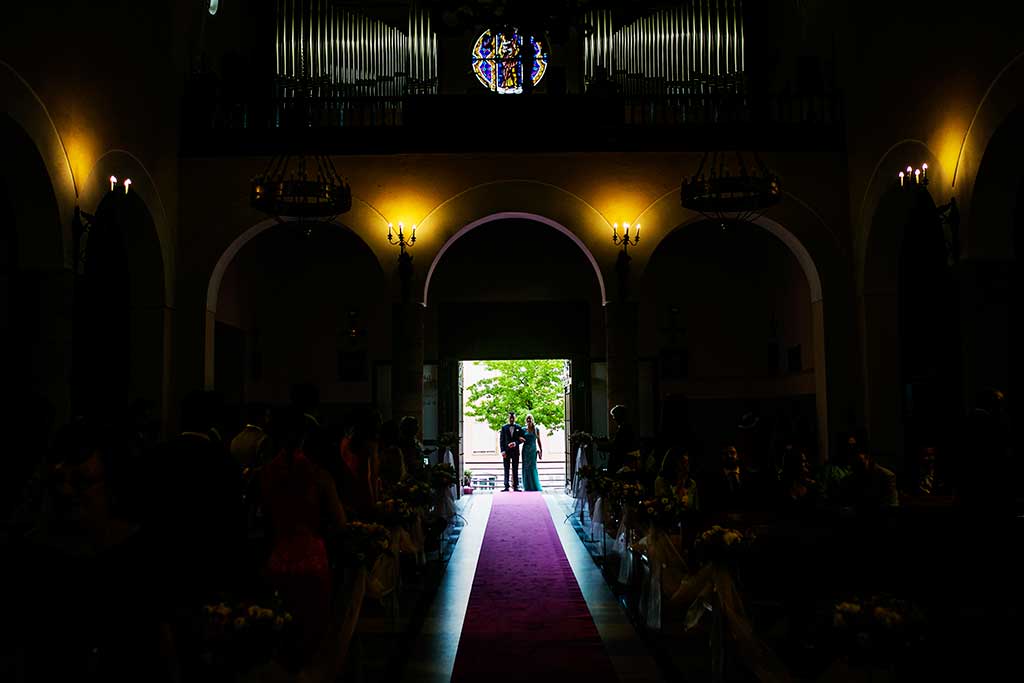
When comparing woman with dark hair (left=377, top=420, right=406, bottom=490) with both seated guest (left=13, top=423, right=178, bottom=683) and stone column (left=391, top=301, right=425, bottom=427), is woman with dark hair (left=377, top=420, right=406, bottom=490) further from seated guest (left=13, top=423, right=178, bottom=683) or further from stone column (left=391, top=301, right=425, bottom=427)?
seated guest (left=13, top=423, right=178, bottom=683)

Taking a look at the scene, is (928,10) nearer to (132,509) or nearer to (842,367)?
(842,367)

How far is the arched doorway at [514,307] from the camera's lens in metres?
19.1

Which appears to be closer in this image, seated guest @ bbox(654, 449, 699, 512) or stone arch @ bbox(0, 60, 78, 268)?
seated guest @ bbox(654, 449, 699, 512)

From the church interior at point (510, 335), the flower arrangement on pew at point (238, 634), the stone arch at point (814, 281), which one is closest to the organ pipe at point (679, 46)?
the church interior at point (510, 335)

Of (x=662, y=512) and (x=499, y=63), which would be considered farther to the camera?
(x=499, y=63)

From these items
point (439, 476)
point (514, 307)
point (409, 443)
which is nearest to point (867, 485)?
point (439, 476)

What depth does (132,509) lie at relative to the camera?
14.9 feet

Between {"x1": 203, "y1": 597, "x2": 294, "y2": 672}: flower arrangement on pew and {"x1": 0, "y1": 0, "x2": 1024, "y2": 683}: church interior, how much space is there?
0.01 metres

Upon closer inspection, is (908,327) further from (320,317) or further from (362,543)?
(320,317)

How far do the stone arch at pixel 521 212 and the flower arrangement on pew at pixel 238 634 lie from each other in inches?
421

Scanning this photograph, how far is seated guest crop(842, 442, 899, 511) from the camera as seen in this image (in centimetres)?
861

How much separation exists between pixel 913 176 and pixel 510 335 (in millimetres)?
9260

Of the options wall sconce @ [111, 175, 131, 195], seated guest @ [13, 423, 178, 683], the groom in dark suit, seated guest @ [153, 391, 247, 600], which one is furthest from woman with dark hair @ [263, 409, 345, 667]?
the groom in dark suit

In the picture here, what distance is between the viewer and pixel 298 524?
561 centimetres
